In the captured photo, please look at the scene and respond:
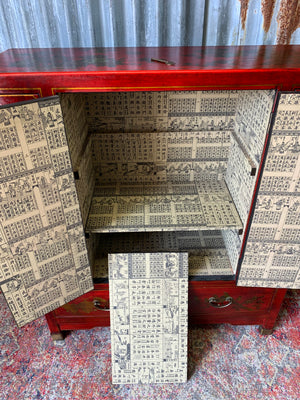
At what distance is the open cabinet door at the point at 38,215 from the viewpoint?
104 cm

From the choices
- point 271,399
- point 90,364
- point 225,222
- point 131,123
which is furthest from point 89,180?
point 271,399

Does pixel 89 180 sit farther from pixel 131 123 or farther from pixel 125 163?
pixel 131 123

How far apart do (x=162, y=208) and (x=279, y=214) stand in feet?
1.76

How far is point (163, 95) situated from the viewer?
1517 millimetres

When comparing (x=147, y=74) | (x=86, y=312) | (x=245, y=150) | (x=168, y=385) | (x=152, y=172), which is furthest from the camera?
(x=152, y=172)

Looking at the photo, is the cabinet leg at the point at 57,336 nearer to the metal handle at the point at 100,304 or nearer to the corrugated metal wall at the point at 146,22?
the metal handle at the point at 100,304

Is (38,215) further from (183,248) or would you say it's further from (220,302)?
(220,302)

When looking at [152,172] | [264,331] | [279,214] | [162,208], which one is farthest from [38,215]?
[264,331]

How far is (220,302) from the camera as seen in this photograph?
1.61 meters

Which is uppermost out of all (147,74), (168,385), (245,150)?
(147,74)

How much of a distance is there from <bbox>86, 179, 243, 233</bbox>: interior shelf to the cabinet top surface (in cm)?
67

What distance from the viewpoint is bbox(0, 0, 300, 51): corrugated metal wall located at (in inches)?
56.9

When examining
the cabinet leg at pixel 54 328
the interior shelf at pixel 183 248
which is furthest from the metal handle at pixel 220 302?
the cabinet leg at pixel 54 328

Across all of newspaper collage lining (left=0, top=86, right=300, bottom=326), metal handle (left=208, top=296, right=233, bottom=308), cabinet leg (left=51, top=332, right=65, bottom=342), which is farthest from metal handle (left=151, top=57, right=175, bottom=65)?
cabinet leg (left=51, top=332, right=65, bottom=342)
